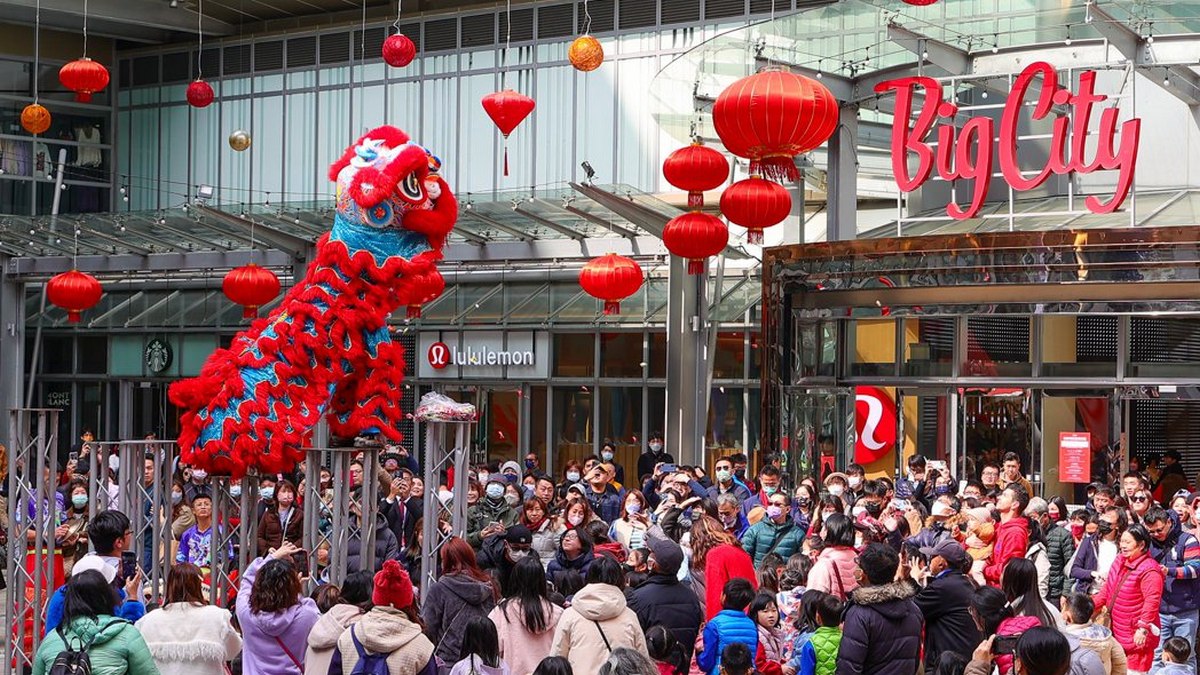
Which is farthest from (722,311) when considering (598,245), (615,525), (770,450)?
(615,525)

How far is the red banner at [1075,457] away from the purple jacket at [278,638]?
12.7m

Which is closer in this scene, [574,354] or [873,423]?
[873,423]

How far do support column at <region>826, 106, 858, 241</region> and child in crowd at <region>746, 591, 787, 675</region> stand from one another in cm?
1200

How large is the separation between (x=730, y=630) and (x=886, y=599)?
0.79 meters

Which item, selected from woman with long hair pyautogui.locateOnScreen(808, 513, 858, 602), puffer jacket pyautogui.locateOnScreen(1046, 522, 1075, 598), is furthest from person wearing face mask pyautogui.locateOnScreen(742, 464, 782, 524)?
woman with long hair pyautogui.locateOnScreen(808, 513, 858, 602)

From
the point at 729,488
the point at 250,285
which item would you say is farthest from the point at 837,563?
the point at 250,285

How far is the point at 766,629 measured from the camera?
8859mm

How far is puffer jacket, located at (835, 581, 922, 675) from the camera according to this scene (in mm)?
7965

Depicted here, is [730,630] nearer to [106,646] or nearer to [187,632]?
[187,632]

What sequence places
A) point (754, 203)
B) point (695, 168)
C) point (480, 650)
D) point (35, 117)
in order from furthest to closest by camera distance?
point (35, 117) < point (695, 168) < point (754, 203) < point (480, 650)

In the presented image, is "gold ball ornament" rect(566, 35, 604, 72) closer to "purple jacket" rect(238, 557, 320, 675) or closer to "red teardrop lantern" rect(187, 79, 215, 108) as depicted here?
"red teardrop lantern" rect(187, 79, 215, 108)

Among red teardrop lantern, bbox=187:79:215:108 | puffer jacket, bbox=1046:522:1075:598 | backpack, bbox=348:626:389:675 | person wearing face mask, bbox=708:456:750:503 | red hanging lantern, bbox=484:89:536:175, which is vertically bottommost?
puffer jacket, bbox=1046:522:1075:598

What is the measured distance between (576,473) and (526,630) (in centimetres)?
1120

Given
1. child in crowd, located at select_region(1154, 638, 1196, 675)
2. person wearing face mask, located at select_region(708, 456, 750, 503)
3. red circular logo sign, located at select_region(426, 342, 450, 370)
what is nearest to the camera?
child in crowd, located at select_region(1154, 638, 1196, 675)
